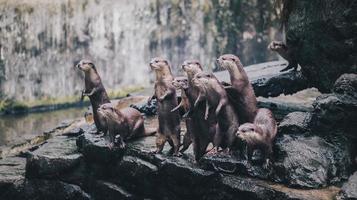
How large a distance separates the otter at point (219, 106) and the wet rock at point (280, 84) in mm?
2001

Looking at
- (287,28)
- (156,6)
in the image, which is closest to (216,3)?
(156,6)

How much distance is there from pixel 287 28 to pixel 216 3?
12948 millimetres

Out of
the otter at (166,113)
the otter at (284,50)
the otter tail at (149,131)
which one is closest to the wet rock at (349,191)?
the otter at (166,113)

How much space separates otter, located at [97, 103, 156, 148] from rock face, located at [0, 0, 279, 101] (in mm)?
10905

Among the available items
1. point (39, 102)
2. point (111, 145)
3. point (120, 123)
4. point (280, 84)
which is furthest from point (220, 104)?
point (39, 102)

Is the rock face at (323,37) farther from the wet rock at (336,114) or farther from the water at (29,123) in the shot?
the water at (29,123)

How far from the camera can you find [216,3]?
19016mm

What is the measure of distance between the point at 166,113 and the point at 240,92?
0.90 meters

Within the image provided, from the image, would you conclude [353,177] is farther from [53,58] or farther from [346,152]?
[53,58]

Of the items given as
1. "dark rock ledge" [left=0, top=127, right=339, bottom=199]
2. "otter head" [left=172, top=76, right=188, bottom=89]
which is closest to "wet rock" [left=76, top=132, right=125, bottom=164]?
"dark rock ledge" [left=0, top=127, right=339, bottom=199]

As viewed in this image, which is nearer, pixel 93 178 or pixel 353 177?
pixel 353 177

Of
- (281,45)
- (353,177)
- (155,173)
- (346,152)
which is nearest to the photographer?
(353,177)

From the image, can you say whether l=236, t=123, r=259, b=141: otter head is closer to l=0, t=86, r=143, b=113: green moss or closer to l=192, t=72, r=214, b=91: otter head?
l=192, t=72, r=214, b=91: otter head

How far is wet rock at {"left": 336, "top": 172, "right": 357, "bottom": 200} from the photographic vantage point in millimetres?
4055
